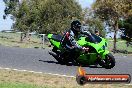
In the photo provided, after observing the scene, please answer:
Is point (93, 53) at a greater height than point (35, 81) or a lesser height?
greater

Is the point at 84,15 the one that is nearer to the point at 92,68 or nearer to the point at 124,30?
the point at 124,30

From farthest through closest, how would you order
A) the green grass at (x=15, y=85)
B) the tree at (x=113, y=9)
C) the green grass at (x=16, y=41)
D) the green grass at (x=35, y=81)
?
the tree at (x=113, y=9), the green grass at (x=16, y=41), the green grass at (x=35, y=81), the green grass at (x=15, y=85)

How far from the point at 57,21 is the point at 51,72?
29.0 m

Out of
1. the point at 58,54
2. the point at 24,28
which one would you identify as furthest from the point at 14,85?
the point at 24,28

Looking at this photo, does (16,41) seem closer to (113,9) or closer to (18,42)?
(18,42)

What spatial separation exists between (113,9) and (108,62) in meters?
25.8

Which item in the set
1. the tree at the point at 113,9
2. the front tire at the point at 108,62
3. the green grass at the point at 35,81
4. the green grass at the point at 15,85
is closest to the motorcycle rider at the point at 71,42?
the front tire at the point at 108,62

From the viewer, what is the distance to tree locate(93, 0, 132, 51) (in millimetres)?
38688

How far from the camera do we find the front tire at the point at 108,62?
12938mm

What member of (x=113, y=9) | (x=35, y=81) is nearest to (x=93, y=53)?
(x=35, y=81)

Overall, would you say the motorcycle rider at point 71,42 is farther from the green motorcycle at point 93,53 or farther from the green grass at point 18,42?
the green grass at point 18,42

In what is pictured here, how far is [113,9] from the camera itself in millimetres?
38625

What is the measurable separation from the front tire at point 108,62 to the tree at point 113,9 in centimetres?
2551

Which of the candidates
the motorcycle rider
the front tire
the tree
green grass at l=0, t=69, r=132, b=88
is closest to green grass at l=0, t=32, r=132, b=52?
the tree
